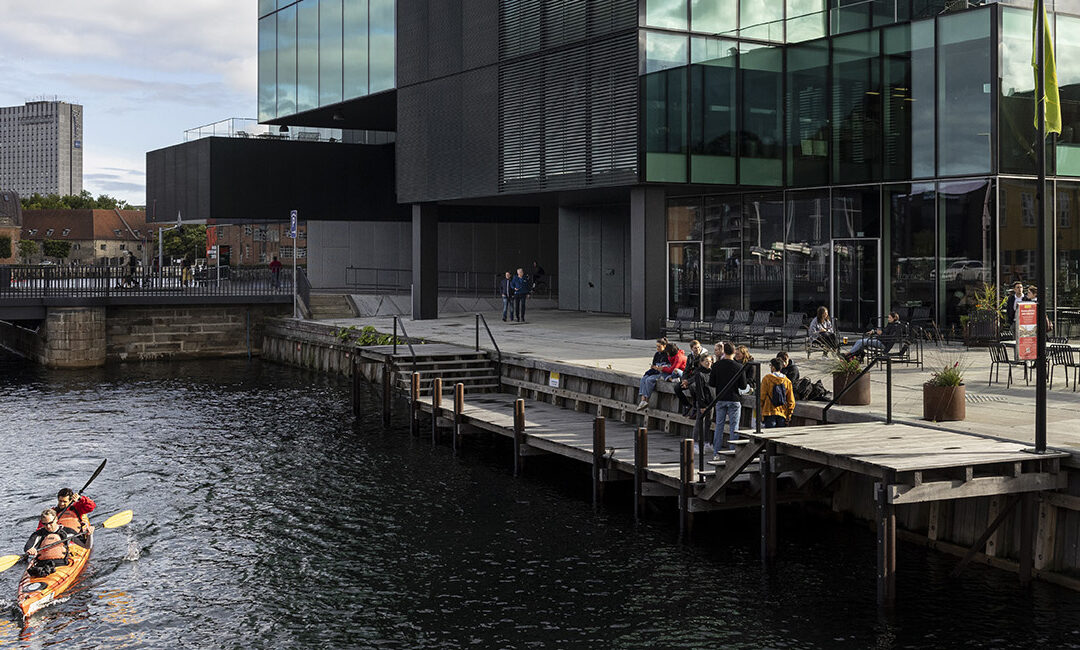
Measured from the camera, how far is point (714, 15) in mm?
33719

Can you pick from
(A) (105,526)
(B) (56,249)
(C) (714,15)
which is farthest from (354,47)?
(B) (56,249)

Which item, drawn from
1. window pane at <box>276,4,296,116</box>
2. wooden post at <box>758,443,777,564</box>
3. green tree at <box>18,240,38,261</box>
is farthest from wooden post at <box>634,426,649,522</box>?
green tree at <box>18,240,38,261</box>

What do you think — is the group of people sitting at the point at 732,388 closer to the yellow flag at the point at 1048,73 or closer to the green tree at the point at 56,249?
the yellow flag at the point at 1048,73

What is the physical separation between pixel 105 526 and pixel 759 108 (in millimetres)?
22039

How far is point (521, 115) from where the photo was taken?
1486 inches

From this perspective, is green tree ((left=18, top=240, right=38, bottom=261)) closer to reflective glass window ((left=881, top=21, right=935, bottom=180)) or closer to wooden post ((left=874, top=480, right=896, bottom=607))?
reflective glass window ((left=881, top=21, right=935, bottom=180))

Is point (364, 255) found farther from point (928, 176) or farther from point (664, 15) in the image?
point (928, 176)

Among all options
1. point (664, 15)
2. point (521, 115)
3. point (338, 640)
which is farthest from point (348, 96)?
point (338, 640)

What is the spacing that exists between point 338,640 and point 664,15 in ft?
76.5

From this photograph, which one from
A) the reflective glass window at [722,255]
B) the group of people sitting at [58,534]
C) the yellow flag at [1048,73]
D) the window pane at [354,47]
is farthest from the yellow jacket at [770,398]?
the window pane at [354,47]

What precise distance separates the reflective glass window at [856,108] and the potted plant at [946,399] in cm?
1417

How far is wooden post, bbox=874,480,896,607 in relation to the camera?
48.5 ft

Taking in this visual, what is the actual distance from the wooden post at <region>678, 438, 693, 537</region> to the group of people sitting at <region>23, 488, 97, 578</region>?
9.12m

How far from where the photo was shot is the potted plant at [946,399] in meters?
18.1
